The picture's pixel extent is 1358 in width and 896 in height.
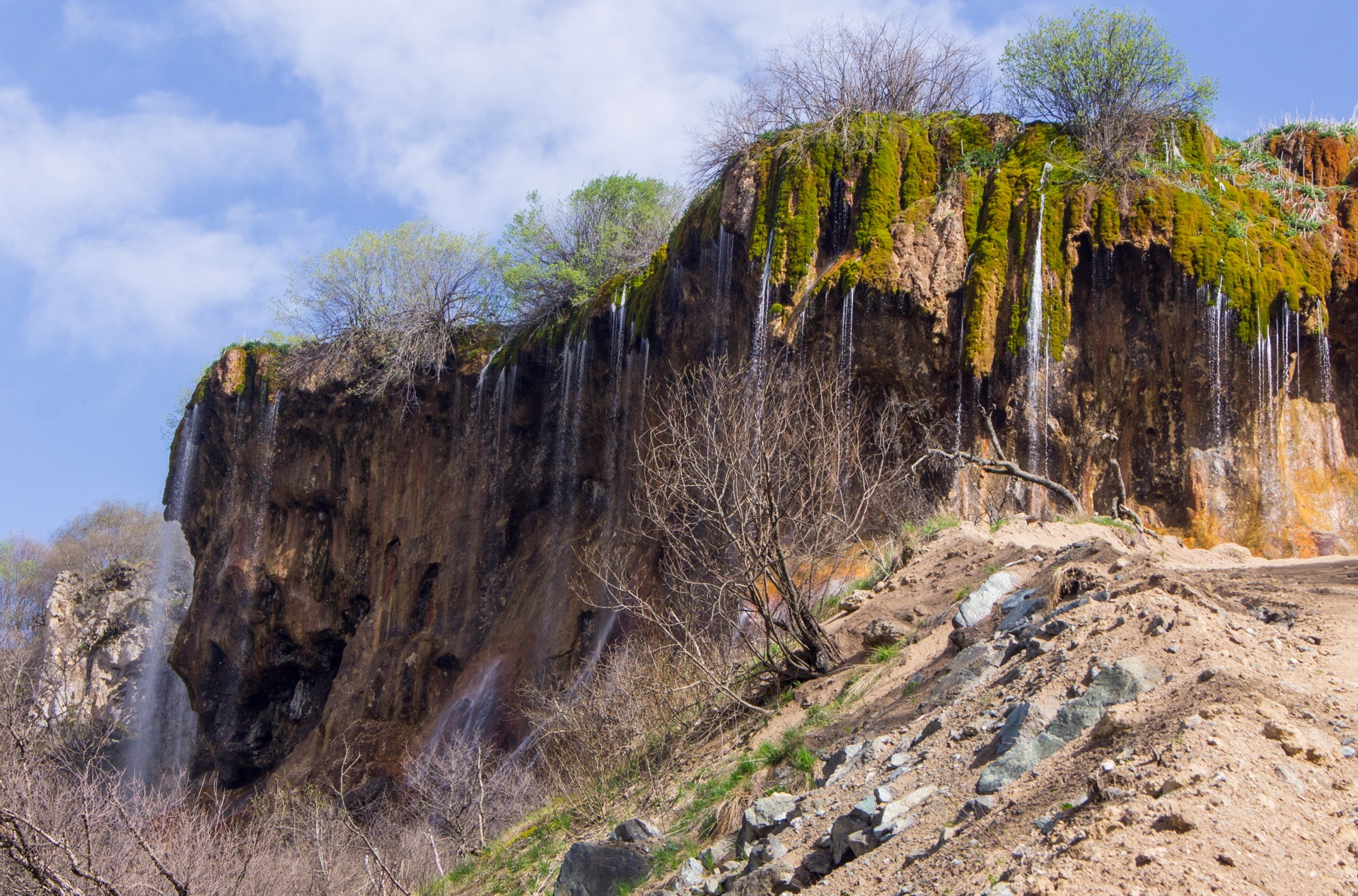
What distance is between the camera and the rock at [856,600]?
1198 centimetres

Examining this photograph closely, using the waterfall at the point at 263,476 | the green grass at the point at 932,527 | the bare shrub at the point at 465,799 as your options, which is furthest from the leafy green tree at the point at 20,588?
the green grass at the point at 932,527

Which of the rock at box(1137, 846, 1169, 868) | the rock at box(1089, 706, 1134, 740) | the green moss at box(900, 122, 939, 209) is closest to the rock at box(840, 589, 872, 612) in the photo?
the rock at box(1089, 706, 1134, 740)

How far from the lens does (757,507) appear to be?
31.9ft

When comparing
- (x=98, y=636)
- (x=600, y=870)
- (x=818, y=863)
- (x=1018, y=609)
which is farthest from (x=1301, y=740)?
(x=98, y=636)

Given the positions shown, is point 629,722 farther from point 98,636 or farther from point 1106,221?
point 98,636

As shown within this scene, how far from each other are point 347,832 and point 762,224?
36.7 feet

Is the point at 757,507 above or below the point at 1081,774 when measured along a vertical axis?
above

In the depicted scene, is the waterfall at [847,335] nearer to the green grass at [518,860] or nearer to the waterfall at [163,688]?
the green grass at [518,860]

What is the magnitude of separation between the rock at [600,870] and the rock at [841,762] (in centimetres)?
161

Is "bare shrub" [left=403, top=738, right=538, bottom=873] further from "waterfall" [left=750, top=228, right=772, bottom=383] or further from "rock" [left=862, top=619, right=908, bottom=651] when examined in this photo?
"waterfall" [left=750, top=228, right=772, bottom=383]

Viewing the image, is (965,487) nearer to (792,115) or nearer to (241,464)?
(792,115)

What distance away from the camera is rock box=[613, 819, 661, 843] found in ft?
28.8

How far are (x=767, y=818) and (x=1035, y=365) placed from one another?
11631mm

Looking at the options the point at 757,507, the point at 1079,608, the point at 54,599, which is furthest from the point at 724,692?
the point at 54,599
